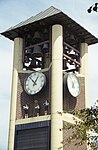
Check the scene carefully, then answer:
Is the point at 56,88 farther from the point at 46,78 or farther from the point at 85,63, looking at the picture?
the point at 85,63

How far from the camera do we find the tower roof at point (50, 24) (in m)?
33.5

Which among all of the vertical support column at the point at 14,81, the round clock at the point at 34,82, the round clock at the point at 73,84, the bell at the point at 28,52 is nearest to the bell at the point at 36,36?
the bell at the point at 28,52

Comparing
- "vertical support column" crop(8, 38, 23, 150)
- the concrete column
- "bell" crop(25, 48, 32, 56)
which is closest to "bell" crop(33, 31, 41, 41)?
"bell" crop(25, 48, 32, 56)

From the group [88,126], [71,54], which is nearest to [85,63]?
[71,54]

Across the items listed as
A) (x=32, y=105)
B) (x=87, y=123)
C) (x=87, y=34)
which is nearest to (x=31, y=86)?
(x=32, y=105)

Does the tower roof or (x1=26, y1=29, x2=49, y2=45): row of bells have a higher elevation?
the tower roof

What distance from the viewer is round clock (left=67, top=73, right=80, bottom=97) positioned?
3300 centimetres

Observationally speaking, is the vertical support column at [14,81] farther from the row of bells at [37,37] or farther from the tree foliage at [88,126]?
the tree foliage at [88,126]

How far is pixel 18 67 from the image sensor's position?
115 feet

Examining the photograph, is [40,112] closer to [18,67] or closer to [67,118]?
[67,118]

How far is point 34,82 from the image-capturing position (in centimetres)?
3294

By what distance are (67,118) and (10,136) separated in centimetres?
435

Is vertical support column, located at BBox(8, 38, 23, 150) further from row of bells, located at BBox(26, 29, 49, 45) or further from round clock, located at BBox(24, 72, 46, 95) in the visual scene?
round clock, located at BBox(24, 72, 46, 95)

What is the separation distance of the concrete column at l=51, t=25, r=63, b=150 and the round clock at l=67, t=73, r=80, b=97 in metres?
1.13
